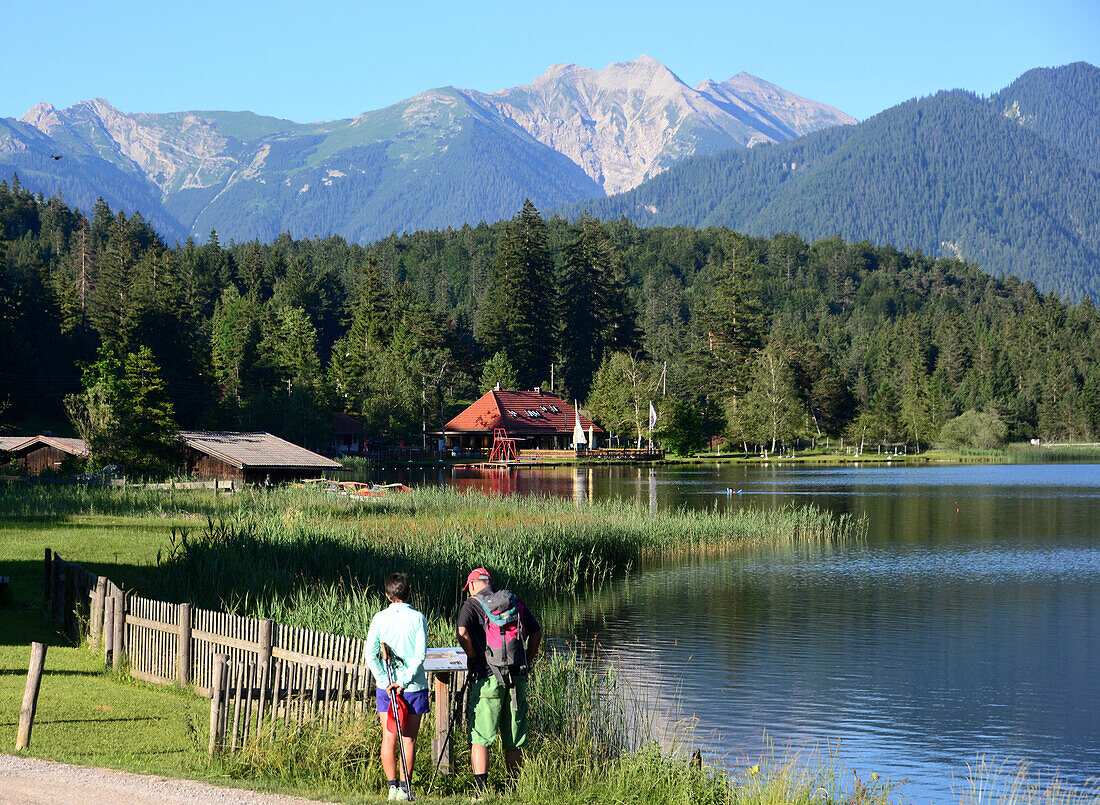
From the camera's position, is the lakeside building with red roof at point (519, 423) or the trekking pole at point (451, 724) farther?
the lakeside building with red roof at point (519, 423)

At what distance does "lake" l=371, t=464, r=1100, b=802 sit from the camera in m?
15.7

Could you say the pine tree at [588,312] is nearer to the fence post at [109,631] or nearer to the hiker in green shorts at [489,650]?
the fence post at [109,631]

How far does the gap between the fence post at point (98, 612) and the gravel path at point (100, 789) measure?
210 inches

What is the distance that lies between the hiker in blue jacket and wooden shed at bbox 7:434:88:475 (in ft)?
176

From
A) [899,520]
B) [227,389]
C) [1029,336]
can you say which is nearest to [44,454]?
[227,389]

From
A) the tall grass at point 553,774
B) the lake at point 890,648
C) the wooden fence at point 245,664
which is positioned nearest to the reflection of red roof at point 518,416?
the lake at point 890,648

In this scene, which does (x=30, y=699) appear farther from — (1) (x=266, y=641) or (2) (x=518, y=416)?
(2) (x=518, y=416)

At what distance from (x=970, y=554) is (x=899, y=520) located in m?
10.4

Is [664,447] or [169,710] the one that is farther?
[664,447]

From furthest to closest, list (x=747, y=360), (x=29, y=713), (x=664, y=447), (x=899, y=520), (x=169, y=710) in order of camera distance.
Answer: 1. (x=747, y=360)
2. (x=664, y=447)
3. (x=899, y=520)
4. (x=169, y=710)
5. (x=29, y=713)

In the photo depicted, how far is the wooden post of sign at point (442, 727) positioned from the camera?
35.0ft

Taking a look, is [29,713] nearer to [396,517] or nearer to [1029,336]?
[396,517]

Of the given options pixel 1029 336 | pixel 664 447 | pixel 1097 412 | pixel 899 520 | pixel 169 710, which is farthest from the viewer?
pixel 1029 336

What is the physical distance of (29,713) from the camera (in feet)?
36.5
